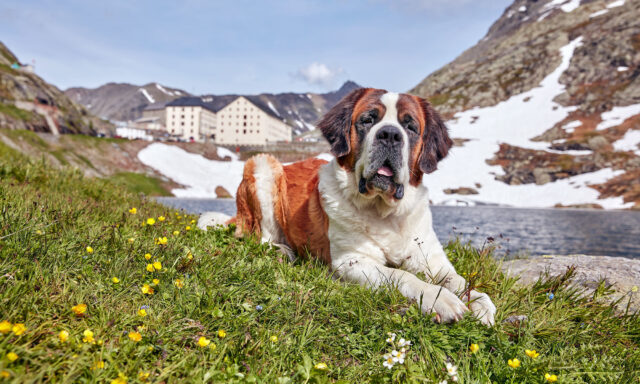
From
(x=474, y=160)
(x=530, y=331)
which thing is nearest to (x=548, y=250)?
(x=530, y=331)

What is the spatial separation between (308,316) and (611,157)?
168ft

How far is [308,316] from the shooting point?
2.30 meters

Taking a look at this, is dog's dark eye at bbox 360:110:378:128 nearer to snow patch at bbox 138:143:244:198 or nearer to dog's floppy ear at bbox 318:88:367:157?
dog's floppy ear at bbox 318:88:367:157

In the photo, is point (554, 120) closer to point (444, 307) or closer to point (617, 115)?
point (617, 115)

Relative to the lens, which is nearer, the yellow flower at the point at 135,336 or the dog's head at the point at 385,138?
the yellow flower at the point at 135,336

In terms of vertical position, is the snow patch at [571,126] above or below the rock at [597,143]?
above

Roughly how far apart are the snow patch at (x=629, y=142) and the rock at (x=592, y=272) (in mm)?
49752

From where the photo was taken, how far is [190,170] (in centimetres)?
3953

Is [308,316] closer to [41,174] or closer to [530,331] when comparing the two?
[530,331]

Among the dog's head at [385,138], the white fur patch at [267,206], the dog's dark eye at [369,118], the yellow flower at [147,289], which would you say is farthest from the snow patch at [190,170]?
the yellow flower at [147,289]

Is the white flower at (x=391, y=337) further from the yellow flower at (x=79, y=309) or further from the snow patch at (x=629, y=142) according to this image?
the snow patch at (x=629, y=142)

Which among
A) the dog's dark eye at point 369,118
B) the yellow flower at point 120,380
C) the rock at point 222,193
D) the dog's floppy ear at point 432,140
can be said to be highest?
the dog's dark eye at point 369,118

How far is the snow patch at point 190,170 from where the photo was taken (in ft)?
119

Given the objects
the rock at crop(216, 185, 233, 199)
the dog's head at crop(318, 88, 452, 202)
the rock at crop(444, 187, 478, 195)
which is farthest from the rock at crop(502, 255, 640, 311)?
the rock at crop(444, 187, 478, 195)
